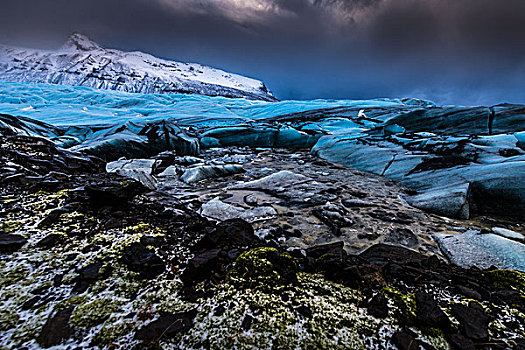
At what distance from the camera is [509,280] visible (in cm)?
135

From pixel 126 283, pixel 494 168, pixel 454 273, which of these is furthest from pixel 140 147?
pixel 494 168

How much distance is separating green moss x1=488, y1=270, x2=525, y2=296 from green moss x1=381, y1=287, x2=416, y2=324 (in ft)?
2.20

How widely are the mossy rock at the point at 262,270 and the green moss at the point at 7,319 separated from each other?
0.91 metres

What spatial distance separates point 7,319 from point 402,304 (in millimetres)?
1799

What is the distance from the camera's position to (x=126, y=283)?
1.21 m

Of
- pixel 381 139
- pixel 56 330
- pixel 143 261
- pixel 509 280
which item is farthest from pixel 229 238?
pixel 381 139

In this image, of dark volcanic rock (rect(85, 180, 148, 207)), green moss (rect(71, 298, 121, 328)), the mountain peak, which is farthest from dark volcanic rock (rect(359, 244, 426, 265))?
the mountain peak

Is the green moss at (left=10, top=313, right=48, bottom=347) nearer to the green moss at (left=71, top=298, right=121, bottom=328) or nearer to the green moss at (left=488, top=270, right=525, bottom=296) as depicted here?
the green moss at (left=71, top=298, right=121, bottom=328)

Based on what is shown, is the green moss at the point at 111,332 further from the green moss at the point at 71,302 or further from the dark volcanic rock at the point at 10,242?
the dark volcanic rock at the point at 10,242

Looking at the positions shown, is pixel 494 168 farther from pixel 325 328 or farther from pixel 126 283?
pixel 126 283

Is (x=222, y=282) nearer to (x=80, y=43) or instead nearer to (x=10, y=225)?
(x=10, y=225)

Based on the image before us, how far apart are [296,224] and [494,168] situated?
3621 millimetres

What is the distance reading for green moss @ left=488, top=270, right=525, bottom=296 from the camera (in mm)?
1300

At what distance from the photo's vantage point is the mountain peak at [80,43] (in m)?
89.8
